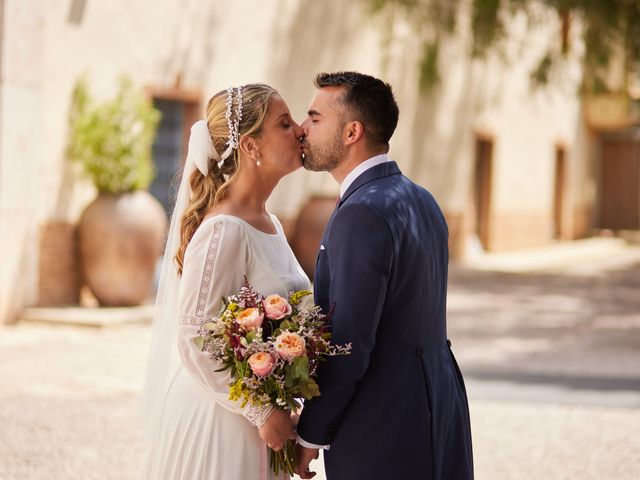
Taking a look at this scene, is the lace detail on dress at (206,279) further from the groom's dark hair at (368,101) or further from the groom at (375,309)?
the groom's dark hair at (368,101)

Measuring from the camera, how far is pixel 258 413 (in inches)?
111

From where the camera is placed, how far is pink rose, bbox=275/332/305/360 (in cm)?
264

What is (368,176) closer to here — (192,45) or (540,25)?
(192,45)

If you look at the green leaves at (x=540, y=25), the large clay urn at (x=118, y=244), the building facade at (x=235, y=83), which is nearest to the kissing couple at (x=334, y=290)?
the building facade at (x=235, y=83)

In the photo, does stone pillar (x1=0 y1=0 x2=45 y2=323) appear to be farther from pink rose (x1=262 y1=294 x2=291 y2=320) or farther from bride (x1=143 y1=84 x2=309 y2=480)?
pink rose (x1=262 y1=294 x2=291 y2=320)

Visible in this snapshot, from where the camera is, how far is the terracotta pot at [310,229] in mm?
13508

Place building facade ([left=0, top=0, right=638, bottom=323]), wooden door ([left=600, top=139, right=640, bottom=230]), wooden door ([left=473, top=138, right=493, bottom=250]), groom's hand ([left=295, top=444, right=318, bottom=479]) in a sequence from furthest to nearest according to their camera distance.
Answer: wooden door ([left=600, top=139, right=640, bottom=230]) → wooden door ([left=473, top=138, right=493, bottom=250]) → building facade ([left=0, top=0, right=638, bottom=323]) → groom's hand ([left=295, top=444, right=318, bottom=479])

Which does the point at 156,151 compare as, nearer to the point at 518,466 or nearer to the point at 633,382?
the point at 633,382

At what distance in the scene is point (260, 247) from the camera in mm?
3010

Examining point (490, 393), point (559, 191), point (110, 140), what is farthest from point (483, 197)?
point (490, 393)

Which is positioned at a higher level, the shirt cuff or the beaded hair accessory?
the beaded hair accessory

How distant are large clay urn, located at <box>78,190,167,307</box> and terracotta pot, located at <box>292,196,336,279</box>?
3298 millimetres

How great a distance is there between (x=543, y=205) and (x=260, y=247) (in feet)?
70.1

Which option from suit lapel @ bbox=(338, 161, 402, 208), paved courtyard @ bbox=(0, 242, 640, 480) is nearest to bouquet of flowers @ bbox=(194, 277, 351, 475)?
suit lapel @ bbox=(338, 161, 402, 208)
